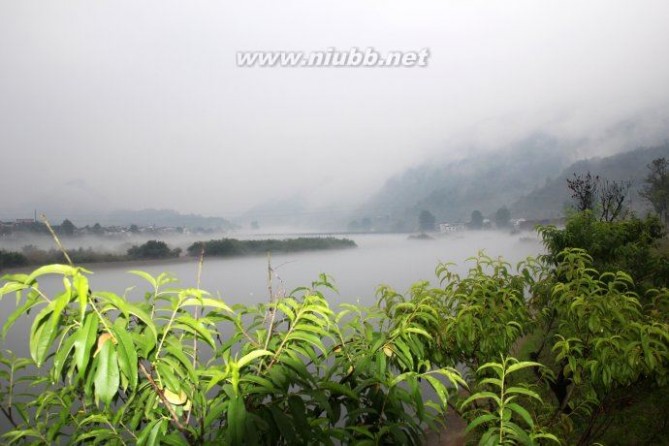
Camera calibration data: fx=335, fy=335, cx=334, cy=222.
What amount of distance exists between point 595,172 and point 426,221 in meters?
3.26

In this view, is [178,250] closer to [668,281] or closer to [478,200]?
[668,281]

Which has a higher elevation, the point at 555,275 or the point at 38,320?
the point at 38,320

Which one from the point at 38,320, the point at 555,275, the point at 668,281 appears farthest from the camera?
the point at 668,281

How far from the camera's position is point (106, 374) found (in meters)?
0.52

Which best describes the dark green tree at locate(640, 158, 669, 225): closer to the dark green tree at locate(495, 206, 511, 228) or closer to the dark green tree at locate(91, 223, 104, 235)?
the dark green tree at locate(495, 206, 511, 228)

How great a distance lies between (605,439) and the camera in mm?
3014

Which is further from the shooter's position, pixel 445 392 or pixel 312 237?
pixel 312 237

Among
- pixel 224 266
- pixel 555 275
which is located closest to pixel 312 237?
pixel 224 266

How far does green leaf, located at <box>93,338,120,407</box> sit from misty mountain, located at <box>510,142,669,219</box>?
24.2 ft

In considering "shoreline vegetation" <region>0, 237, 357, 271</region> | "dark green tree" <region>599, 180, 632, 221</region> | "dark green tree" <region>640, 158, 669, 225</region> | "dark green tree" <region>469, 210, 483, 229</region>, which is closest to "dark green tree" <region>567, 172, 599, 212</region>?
"dark green tree" <region>599, 180, 632, 221</region>

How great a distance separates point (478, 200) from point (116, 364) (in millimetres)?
8824

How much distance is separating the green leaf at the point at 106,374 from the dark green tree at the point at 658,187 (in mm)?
9010

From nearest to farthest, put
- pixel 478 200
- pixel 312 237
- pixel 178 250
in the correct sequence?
pixel 178 250 → pixel 312 237 → pixel 478 200

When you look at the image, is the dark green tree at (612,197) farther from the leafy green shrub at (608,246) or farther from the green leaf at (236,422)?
the green leaf at (236,422)
